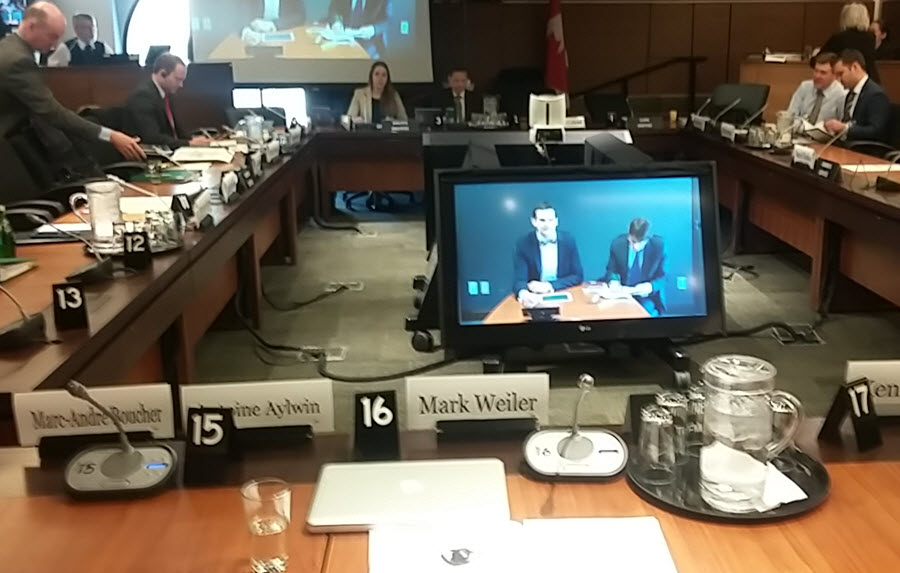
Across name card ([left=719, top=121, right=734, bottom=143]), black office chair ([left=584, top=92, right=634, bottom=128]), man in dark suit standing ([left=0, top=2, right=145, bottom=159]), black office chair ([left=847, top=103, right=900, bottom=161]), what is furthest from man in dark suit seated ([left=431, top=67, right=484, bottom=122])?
man in dark suit standing ([left=0, top=2, right=145, bottom=159])

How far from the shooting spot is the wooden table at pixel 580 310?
2.30m

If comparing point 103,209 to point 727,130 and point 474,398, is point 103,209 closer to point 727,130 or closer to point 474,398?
point 474,398

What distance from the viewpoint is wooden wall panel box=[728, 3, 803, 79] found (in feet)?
31.0

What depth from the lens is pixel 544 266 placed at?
2.31 meters

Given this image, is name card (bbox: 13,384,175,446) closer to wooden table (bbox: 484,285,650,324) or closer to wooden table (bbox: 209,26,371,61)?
wooden table (bbox: 484,285,650,324)

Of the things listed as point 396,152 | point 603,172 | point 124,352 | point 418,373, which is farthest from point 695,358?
point 396,152

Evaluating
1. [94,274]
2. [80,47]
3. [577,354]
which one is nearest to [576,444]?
[577,354]

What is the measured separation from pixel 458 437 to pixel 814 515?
0.51 metres

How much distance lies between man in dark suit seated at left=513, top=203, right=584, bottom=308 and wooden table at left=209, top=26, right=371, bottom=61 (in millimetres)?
6847

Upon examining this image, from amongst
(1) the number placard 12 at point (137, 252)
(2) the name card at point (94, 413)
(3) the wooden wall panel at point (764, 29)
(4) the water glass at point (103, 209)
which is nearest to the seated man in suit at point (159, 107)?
(4) the water glass at point (103, 209)

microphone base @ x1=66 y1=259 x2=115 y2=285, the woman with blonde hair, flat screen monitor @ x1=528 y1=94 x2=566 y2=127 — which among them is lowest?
microphone base @ x1=66 y1=259 x2=115 y2=285

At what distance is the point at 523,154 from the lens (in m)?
4.27

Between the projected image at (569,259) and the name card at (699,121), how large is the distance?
3.95 meters

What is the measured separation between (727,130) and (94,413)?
484 centimetres
